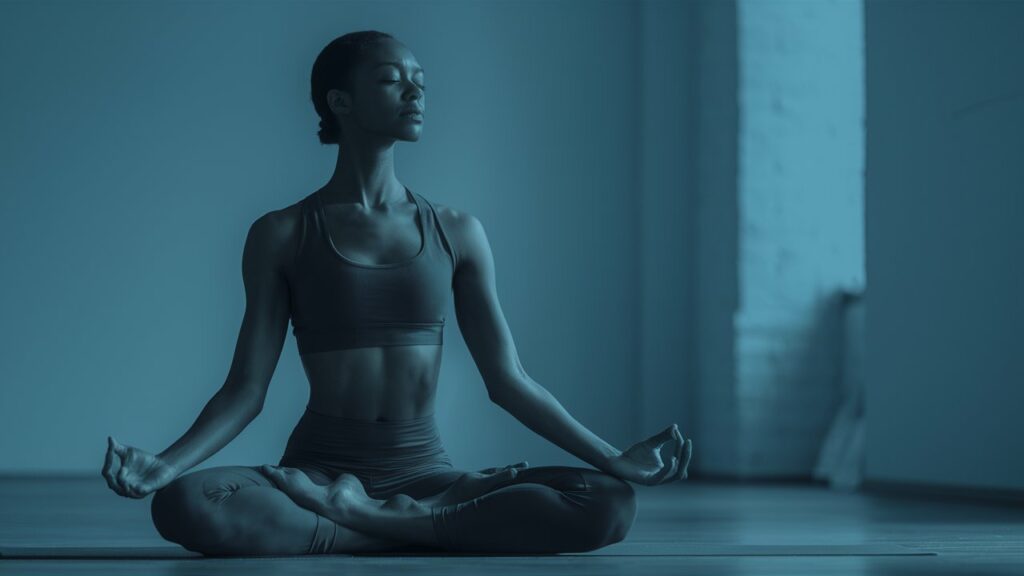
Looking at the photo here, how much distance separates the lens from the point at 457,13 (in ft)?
22.2

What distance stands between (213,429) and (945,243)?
3.29m

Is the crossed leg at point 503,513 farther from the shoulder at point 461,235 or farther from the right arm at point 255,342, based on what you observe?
the shoulder at point 461,235

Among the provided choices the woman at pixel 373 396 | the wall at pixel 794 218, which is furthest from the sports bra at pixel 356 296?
the wall at pixel 794 218

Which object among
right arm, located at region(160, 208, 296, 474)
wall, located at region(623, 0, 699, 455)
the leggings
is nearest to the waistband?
the leggings

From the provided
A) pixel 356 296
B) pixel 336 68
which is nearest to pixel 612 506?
pixel 356 296

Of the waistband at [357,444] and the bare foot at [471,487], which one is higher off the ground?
the waistband at [357,444]

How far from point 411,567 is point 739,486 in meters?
3.76

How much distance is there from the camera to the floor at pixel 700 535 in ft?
7.25

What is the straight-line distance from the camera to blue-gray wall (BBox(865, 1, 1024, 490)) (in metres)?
4.53

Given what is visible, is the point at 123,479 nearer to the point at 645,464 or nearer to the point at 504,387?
the point at 504,387

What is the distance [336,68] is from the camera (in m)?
2.56

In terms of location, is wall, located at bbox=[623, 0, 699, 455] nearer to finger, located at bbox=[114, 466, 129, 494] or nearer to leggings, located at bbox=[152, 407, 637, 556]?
leggings, located at bbox=[152, 407, 637, 556]

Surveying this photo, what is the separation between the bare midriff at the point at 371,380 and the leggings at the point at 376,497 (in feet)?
0.13

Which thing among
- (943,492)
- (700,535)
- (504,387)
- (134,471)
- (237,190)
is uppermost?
(237,190)
